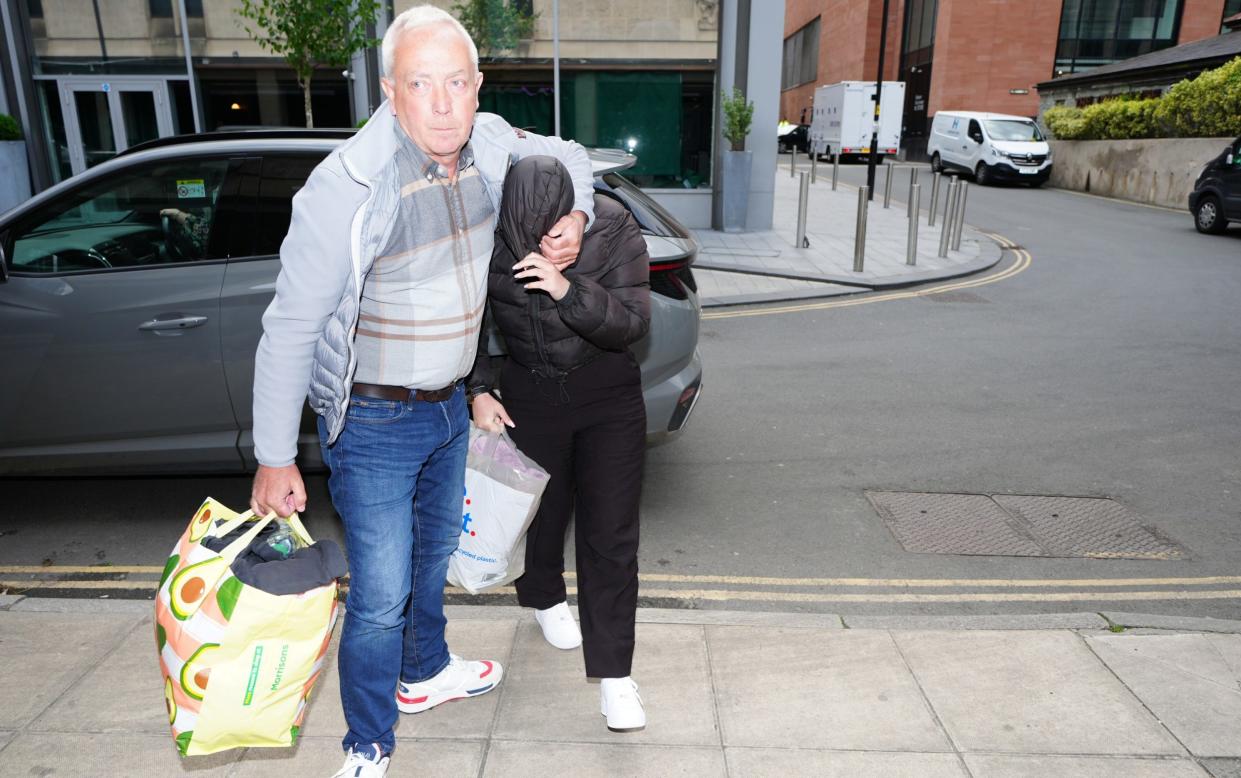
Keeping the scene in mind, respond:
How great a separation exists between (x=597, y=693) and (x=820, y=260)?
35.4ft

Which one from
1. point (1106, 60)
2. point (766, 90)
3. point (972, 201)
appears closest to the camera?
point (766, 90)

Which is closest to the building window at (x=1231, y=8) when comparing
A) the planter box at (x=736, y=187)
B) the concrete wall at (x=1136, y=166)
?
the concrete wall at (x=1136, y=166)

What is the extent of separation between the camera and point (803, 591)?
13.3ft

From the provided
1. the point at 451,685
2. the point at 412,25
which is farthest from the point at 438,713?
the point at 412,25

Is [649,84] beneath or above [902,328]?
above

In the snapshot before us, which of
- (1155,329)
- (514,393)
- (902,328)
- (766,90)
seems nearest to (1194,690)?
(514,393)

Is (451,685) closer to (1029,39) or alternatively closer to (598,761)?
(598,761)

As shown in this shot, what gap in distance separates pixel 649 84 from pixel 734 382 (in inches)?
378

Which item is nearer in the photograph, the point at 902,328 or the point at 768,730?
the point at 768,730

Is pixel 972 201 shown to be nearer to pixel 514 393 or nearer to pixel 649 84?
pixel 649 84

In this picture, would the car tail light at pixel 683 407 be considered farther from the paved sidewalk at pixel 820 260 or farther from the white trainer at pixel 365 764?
the paved sidewalk at pixel 820 260

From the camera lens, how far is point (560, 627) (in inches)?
135

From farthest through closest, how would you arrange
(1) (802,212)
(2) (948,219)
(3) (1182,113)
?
(3) (1182,113), (2) (948,219), (1) (802,212)

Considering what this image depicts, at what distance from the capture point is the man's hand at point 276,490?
89.7 inches
